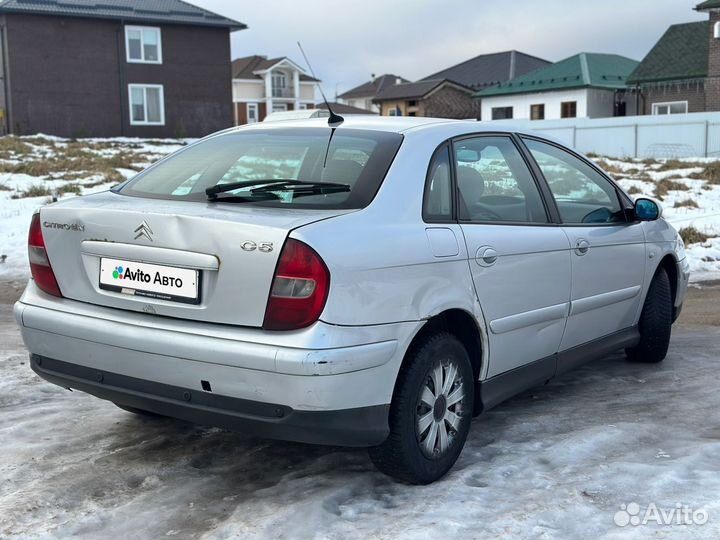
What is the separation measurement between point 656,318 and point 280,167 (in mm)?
2876

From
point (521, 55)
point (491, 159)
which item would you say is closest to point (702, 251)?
point (491, 159)

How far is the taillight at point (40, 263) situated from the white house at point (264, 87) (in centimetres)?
6085

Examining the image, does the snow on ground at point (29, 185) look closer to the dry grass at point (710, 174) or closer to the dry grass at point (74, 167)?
the dry grass at point (74, 167)

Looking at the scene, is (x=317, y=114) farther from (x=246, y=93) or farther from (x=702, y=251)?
(x=246, y=93)

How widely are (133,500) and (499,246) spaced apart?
1932mm

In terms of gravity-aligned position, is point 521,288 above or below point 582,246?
below

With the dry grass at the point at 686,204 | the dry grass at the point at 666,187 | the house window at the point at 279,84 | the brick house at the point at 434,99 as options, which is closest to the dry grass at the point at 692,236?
the dry grass at the point at 686,204

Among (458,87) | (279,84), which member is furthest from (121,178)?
(279,84)

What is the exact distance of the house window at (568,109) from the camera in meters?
43.5

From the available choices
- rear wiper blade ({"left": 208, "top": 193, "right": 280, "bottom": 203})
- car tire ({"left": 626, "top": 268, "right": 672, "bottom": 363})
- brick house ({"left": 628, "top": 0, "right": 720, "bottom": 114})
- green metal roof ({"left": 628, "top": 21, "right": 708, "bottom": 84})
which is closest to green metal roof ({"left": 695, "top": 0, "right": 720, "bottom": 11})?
brick house ({"left": 628, "top": 0, "right": 720, "bottom": 114})

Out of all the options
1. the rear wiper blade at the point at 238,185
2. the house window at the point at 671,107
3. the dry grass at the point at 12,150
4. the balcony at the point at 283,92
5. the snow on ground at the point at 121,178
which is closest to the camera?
the rear wiper blade at the point at 238,185

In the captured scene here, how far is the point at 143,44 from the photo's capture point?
3978 cm

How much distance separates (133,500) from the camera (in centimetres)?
346

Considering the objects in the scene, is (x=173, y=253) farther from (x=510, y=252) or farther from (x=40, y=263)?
(x=510, y=252)
